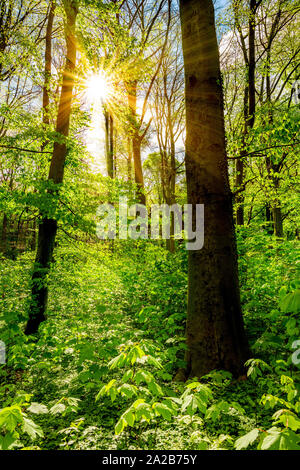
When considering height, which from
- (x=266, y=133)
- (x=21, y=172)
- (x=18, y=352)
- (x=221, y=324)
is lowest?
(x=18, y=352)

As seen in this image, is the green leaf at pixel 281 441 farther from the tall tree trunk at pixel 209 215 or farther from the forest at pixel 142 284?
the tall tree trunk at pixel 209 215

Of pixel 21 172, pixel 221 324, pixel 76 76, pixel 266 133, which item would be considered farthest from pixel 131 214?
pixel 221 324

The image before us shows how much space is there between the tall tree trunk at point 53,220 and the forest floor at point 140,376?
0.61 metres

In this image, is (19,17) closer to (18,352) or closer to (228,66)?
(228,66)

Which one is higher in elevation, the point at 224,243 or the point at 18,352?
the point at 224,243

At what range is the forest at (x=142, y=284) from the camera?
2.12 meters

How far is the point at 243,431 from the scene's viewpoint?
2158 mm

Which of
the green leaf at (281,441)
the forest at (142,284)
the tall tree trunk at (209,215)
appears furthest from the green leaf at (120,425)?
the tall tree trunk at (209,215)

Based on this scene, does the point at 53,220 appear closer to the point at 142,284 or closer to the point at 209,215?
the point at 142,284

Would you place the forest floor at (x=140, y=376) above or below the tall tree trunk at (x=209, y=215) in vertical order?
below

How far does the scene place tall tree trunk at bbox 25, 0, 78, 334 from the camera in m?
6.04

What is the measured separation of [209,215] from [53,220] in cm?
447

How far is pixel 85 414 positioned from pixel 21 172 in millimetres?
6571

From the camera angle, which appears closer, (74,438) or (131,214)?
(74,438)
